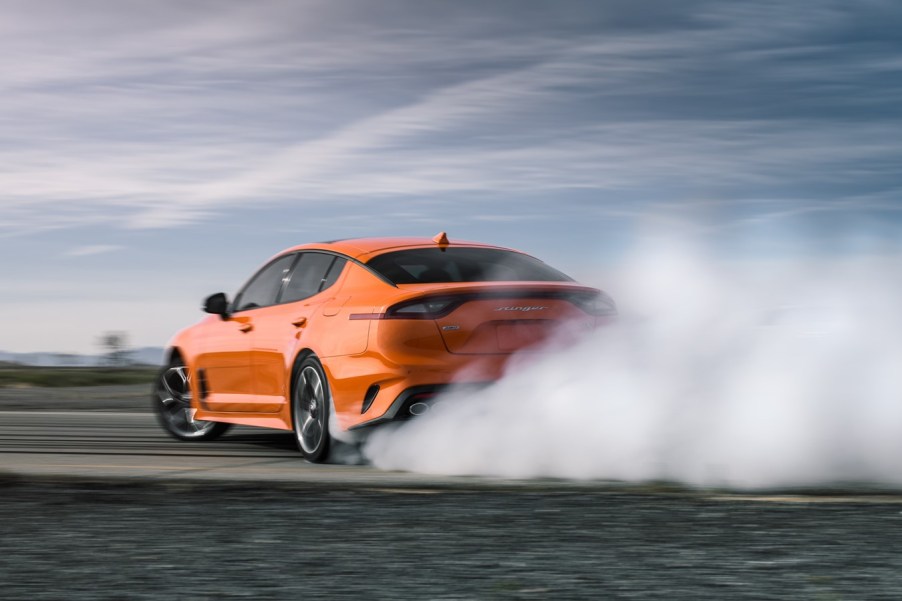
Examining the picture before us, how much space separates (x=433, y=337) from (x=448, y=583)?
11.8 feet

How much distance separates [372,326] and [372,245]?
41.0 inches

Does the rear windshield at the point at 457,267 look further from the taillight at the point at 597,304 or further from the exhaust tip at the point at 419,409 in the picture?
the exhaust tip at the point at 419,409

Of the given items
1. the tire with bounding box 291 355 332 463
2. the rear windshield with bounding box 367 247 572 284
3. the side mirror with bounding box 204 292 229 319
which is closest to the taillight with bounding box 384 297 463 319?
the rear windshield with bounding box 367 247 572 284

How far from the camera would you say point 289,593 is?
4.56 meters

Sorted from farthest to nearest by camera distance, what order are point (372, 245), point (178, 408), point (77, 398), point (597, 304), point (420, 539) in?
point (77, 398)
point (178, 408)
point (372, 245)
point (597, 304)
point (420, 539)

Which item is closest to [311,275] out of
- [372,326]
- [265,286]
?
[265,286]

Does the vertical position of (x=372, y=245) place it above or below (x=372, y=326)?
above

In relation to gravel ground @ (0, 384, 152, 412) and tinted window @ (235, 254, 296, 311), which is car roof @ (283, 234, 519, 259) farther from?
gravel ground @ (0, 384, 152, 412)

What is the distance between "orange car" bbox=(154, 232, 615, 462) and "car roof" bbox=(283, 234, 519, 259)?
0.04ft

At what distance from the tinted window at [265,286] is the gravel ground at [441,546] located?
2979 millimetres

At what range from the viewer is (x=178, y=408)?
11.2 m

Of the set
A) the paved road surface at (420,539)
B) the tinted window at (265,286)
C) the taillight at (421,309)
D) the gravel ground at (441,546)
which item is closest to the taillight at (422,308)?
the taillight at (421,309)

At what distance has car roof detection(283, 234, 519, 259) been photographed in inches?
355

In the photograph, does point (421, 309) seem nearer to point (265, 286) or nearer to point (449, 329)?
point (449, 329)
